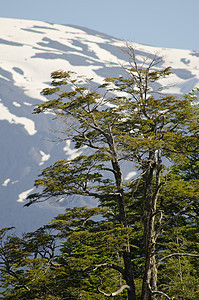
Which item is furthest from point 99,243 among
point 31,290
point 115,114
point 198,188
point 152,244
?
point 115,114

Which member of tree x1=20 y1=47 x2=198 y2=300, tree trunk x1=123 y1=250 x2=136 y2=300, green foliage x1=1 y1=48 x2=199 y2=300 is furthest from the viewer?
tree trunk x1=123 y1=250 x2=136 y2=300

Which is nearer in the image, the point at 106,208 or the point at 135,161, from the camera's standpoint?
the point at 106,208

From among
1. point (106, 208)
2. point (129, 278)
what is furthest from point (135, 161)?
point (129, 278)

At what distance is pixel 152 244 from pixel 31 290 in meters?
4.55

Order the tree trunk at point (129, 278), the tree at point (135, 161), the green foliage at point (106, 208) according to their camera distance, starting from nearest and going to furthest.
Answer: the green foliage at point (106, 208) → the tree at point (135, 161) → the tree trunk at point (129, 278)

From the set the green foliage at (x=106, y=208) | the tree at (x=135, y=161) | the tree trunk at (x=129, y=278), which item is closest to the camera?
the green foliage at (x=106, y=208)

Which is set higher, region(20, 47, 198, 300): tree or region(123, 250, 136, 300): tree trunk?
region(20, 47, 198, 300): tree

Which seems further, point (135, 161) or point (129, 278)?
point (135, 161)

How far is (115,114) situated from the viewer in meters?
16.0

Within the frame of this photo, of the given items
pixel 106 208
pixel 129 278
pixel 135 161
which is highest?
pixel 135 161

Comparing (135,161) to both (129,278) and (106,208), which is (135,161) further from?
(129,278)

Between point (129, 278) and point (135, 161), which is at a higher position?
point (135, 161)

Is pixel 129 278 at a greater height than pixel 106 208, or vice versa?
pixel 106 208

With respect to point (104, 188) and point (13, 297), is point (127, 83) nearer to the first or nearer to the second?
point (104, 188)
